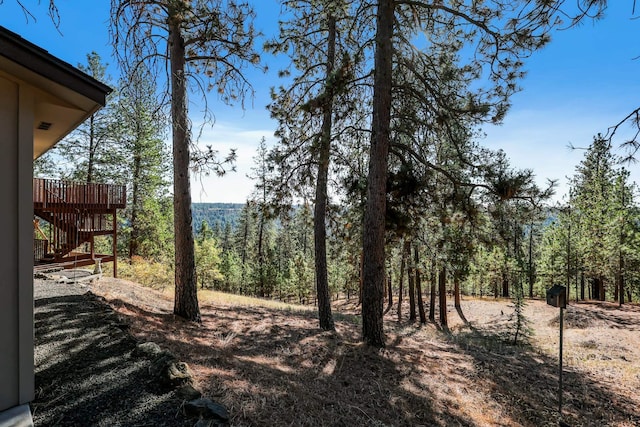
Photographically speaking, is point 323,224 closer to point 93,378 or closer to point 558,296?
point 558,296

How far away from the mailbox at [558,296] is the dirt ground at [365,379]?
1630 mm

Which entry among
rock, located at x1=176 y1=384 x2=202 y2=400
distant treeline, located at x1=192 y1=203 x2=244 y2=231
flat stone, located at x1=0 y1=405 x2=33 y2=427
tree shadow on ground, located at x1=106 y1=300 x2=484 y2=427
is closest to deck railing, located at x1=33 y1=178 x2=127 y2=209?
distant treeline, located at x1=192 y1=203 x2=244 y2=231

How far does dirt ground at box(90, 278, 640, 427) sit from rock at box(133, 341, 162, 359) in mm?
412

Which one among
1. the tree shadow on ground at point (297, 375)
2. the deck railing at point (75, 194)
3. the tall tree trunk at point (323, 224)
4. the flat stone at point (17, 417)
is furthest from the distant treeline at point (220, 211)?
the flat stone at point (17, 417)

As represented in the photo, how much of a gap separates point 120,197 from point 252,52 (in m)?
7.05

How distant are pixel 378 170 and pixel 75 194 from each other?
902 centimetres

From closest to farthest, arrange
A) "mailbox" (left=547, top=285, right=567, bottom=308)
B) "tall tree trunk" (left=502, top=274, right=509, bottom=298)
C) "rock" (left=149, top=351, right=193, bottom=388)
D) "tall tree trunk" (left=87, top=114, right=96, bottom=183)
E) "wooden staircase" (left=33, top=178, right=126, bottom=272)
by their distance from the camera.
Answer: "rock" (left=149, top=351, right=193, bottom=388), "mailbox" (left=547, top=285, right=567, bottom=308), "wooden staircase" (left=33, top=178, right=126, bottom=272), "tall tree trunk" (left=87, top=114, right=96, bottom=183), "tall tree trunk" (left=502, top=274, right=509, bottom=298)

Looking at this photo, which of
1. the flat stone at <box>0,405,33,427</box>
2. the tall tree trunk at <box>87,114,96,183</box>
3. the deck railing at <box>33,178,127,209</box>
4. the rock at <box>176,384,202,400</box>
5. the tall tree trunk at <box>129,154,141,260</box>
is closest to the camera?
the flat stone at <box>0,405,33,427</box>

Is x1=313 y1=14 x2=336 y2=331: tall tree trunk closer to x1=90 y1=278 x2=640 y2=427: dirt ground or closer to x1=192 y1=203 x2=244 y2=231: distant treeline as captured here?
x1=90 y1=278 x2=640 y2=427: dirt ground

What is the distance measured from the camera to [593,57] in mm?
5555

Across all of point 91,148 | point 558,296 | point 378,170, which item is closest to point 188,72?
point 378,170

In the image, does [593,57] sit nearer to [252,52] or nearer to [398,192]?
[398,192]

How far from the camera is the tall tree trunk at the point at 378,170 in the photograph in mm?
6125

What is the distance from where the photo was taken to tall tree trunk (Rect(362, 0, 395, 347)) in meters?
6.12
